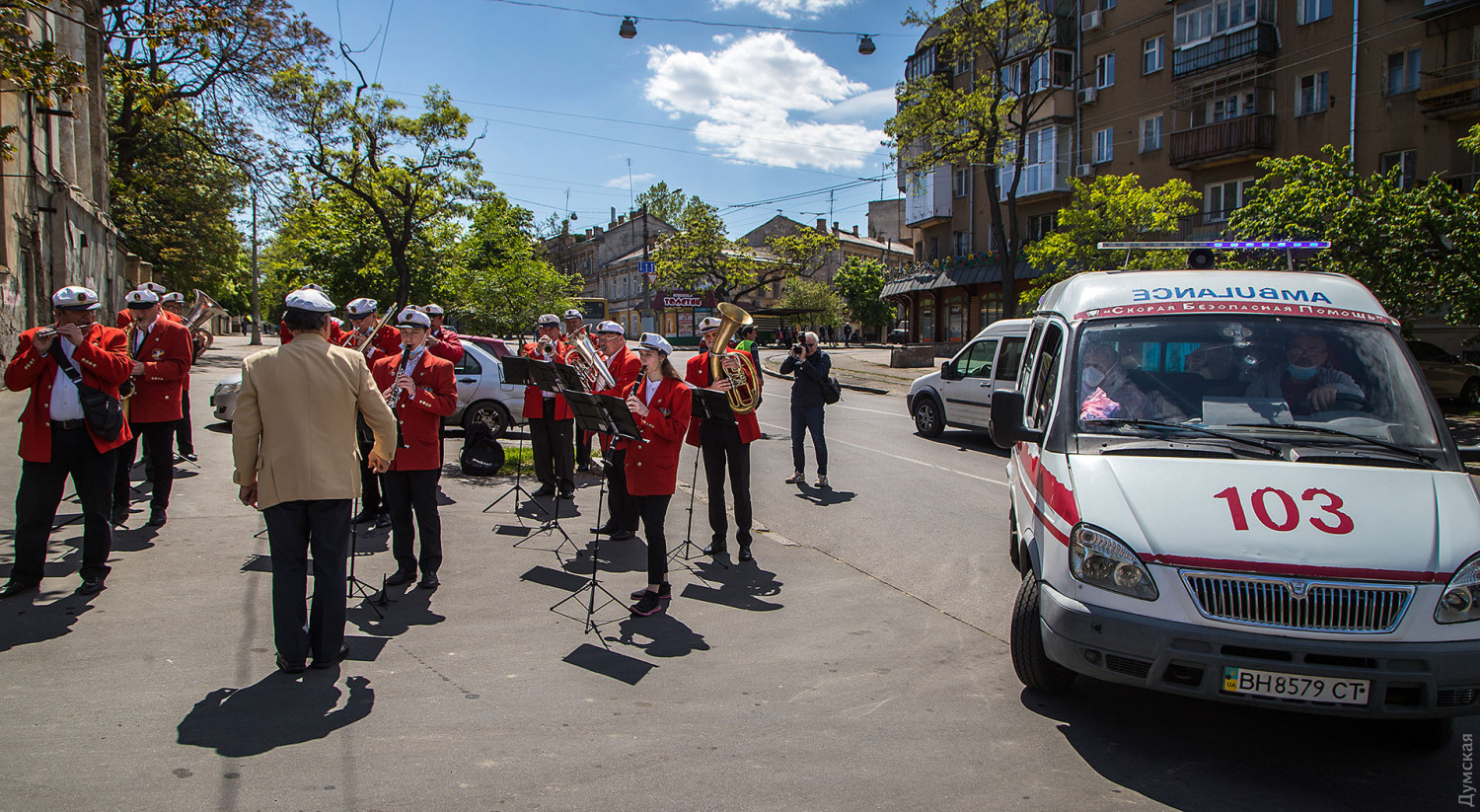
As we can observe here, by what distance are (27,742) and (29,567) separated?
2513 mm

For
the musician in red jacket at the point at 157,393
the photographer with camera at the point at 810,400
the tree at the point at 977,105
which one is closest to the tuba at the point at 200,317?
the musician in red jacket at the point at 157,393

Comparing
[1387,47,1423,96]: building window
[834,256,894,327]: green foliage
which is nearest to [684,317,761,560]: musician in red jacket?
[1387,47,1423,96]: building window

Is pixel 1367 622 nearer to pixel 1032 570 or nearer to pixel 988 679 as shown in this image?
Result: pixel 1032 570

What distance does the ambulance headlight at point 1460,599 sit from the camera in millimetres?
3477

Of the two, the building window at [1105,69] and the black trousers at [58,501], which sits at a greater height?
the building window at [1105,69]

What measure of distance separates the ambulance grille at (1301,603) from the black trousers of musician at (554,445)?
21.5 feet

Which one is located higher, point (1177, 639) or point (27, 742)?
point (1177, 639)

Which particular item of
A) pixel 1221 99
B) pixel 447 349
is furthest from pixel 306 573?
pixel 1221 99

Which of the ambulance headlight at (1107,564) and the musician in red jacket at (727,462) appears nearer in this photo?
the ambulance headlight at (1107,564)

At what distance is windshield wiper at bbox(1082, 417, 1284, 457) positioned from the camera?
166 inches

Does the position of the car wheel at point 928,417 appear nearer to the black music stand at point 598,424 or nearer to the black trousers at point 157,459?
the black music stand at point 598,424

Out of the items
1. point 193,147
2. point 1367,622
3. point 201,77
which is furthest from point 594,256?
point 1367,622

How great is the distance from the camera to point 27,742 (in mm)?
3719

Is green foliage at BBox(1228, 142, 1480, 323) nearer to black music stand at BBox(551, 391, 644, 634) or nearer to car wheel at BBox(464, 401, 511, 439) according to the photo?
car wheel at BBox(464, 401, 511, 439)
